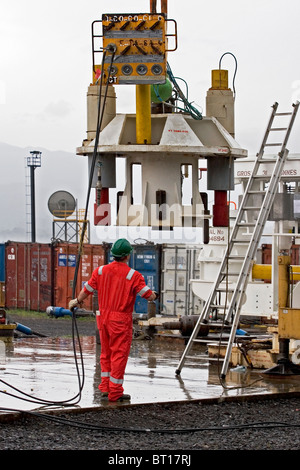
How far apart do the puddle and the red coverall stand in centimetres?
30

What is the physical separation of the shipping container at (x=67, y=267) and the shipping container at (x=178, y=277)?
111 inches

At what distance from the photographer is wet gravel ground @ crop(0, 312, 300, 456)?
24.7ft

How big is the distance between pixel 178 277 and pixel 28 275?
22.5ft

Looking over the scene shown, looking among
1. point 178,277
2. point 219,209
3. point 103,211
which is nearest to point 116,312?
point 103,211

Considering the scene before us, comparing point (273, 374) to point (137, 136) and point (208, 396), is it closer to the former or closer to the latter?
point (208, 396)

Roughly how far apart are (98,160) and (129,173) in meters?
0.67

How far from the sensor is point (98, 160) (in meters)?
13.2

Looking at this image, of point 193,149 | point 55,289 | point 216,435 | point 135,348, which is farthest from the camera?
point 55,289

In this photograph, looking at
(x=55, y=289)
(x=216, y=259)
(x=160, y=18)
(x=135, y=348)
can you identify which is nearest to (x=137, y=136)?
(x=160, y=18)

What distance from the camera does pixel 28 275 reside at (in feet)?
108

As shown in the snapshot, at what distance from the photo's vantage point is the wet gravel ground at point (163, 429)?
7.54m

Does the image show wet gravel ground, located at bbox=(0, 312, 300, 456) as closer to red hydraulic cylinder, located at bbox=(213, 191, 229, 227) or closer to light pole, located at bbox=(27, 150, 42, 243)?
red hydraulic cylinder, located at bbox=(213, 191, 229, 227)

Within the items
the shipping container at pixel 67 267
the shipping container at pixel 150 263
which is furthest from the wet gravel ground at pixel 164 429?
the shipping container at pixel 67 267

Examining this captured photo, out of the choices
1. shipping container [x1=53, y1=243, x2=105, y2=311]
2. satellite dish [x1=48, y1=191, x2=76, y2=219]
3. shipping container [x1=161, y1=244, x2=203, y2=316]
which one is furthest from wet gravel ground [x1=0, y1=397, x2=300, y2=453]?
satellite dish [x1=48, y1=191, x2=76, y2=219]
